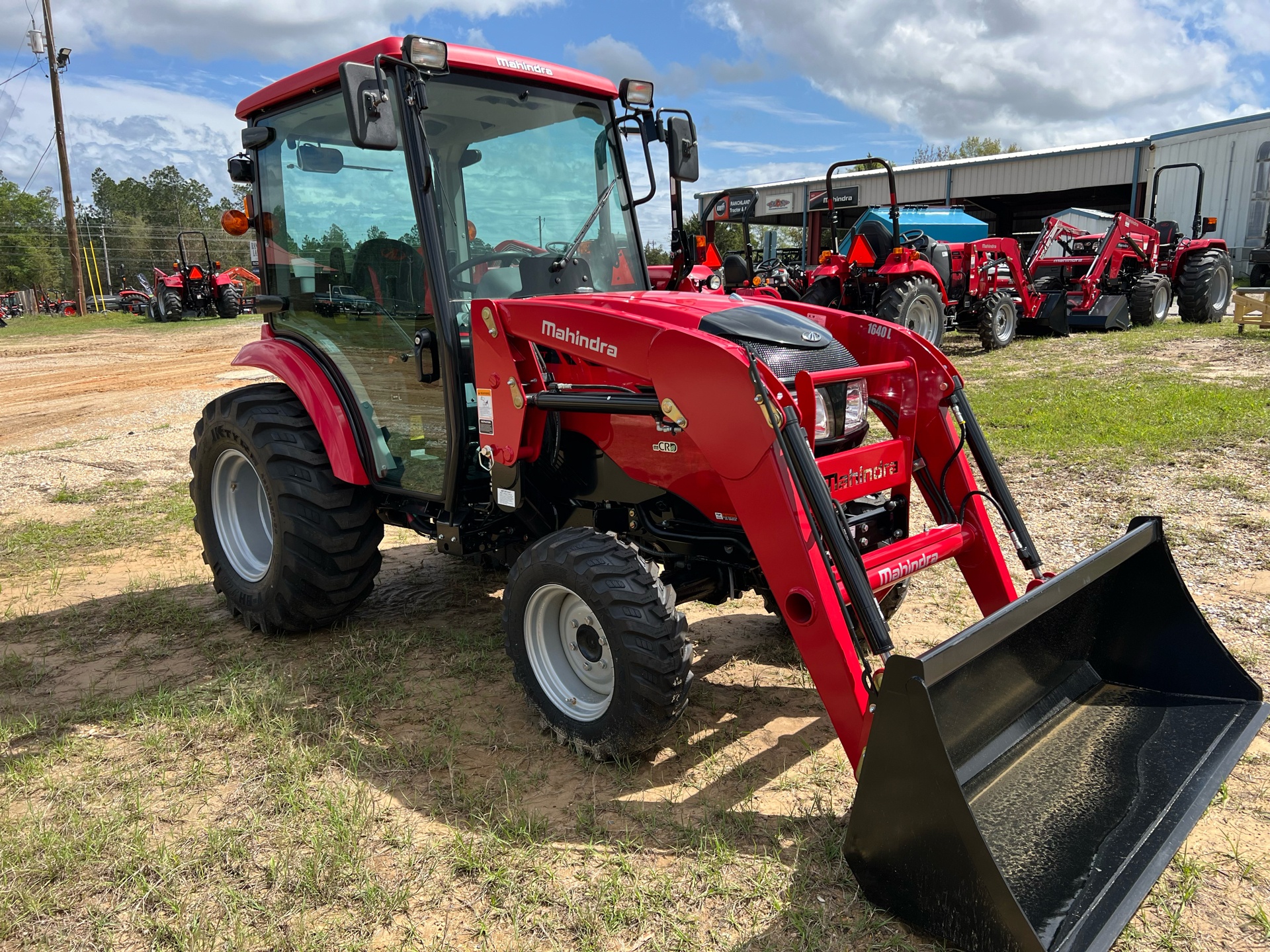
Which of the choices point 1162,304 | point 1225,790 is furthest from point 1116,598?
point 1162,304

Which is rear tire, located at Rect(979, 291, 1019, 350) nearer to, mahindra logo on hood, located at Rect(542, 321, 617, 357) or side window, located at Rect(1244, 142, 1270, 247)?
side window, located at Rect(1244, 142, 1270, 247)

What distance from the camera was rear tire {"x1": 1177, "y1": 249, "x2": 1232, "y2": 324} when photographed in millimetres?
15039

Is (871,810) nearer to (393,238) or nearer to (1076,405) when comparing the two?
(393,238)

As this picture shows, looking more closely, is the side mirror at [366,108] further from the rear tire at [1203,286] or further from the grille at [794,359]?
the rear tire at [1203,286]

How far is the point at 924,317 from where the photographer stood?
1198 centimetres

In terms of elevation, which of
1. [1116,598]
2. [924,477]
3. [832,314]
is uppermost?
[832,314]

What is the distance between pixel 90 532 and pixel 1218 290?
16606mm

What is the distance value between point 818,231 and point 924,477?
22.8 metres

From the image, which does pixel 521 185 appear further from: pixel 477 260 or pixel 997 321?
pixel 997 321

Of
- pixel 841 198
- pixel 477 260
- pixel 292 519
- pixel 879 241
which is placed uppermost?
pixel 841 198

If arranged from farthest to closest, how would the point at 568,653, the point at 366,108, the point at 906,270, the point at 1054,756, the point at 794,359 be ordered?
1. the point at 906,270
2. the point at 568,653
3. the point at 794,359
4. the point at 366,108
5. the point at 1054,756

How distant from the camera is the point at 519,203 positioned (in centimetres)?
386

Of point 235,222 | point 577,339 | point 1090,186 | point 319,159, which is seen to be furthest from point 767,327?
point 1090,186

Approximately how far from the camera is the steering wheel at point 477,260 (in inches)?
143
